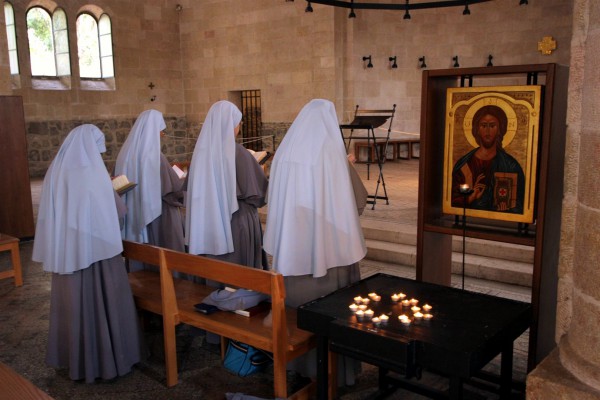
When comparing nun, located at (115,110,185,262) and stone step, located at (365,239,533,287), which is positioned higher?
nun, located at (115,110,185,262)

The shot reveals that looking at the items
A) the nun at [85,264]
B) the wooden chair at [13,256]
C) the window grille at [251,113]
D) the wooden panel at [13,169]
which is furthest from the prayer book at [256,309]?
the window grille at [251,113]

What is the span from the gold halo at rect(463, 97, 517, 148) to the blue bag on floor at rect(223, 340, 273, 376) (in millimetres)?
1954

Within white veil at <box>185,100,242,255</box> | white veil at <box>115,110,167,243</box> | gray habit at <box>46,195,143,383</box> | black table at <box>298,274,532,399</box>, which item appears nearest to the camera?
black table at <box>298,274,532,399</box>

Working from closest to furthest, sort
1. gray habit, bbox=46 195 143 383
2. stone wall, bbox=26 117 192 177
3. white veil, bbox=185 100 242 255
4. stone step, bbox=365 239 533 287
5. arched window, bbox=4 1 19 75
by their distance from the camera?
gray habit, bbox=46 195 143 383
white veil, bbox=185 100 242 255
stone step, bbox=365 239 533 287
arched window, bbox=4 1 19 75
stone wall, bbox=26 117 192 177

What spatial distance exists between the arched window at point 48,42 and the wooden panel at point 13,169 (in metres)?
6.67

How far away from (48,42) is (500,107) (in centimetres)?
1313

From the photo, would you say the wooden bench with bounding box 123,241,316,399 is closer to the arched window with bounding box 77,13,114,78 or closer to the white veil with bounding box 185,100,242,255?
the white veil with bounding box 185,100,242,255

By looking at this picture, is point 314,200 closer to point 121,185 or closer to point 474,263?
point 121,185

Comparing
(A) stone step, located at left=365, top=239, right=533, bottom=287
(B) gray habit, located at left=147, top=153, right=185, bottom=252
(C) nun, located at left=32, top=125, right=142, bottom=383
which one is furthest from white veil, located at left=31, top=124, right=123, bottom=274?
(A) stone step, located at left=365, top=239, right=533, bottom=287

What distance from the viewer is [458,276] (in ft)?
19.5

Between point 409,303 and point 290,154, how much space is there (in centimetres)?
115

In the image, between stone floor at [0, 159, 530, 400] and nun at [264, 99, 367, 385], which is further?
stone floor at [0, 159, 530, 400]

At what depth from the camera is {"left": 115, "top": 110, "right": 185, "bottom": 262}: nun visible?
4.87 metres

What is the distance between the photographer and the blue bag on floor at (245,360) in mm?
3906
